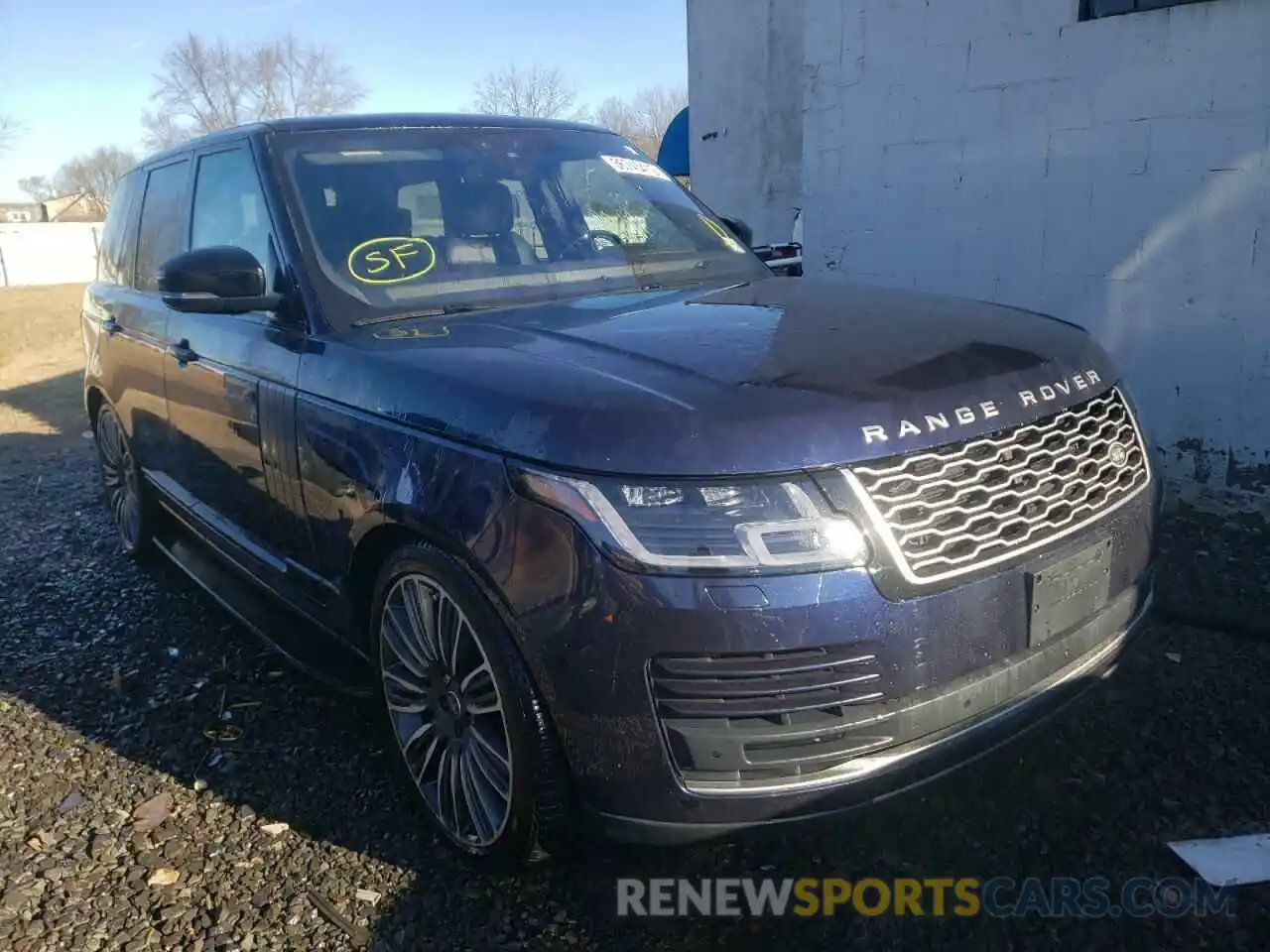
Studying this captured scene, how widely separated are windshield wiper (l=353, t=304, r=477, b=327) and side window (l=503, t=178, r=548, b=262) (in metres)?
0.39

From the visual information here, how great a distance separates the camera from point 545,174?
3463 millimetres

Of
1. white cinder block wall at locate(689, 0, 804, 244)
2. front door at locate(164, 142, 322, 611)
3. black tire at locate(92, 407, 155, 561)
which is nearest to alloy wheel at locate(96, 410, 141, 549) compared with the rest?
black tire at locate(92, 407, 155, 561)

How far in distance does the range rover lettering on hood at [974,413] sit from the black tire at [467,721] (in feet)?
2.90

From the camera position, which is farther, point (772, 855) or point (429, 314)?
point (429, 314)

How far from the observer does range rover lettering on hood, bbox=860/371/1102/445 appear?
6.53 ft

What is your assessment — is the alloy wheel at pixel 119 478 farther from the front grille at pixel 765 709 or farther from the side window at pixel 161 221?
the front grille at pixel 765 709

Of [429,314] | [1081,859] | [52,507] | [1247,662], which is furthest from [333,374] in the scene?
[52,507]

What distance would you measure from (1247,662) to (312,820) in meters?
3.05

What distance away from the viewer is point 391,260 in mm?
2979

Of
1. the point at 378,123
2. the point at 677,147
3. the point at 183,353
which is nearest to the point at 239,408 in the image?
the point at 183,353

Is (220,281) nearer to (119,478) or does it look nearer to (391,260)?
(391,260)

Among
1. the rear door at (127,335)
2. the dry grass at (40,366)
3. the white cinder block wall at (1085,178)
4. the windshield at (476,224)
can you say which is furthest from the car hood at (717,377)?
the dry grass at (40,366)

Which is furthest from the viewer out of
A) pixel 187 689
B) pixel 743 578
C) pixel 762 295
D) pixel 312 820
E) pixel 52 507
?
pixel 52 507

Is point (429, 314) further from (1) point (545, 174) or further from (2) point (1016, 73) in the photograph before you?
(2) point (1016, 73)
